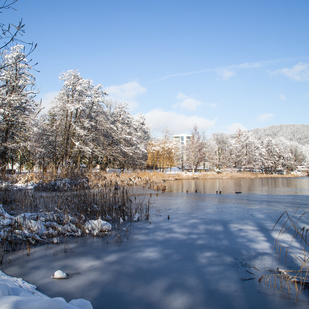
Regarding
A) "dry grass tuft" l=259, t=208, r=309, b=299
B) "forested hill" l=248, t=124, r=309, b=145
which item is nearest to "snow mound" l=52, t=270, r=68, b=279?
"dry grass tuft" l=259, t=208, r=309, b=299

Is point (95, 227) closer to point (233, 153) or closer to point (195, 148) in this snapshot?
point (195, 148)

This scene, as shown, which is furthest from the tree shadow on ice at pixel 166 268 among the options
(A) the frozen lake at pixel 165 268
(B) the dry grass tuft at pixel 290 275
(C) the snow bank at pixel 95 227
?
(C) the snow bank at pixel 95 227

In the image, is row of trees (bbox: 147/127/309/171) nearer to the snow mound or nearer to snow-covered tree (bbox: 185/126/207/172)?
snow-covered tree (bbox: 185/126/207/172)

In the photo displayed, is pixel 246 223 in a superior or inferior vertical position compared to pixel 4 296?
inferior

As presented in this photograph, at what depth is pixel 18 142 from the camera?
13281mm

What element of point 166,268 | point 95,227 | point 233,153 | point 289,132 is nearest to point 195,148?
point 233,153

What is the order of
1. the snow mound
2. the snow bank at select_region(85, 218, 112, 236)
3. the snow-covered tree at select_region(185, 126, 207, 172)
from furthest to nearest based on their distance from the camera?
the snow-covered tree at select_region(185, 126, 207, 172)
the snow bank at select_region(85, 218, 112, 236)
the snow mound

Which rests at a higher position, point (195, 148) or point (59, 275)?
point (195, 148)

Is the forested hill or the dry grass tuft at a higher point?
the forested hill

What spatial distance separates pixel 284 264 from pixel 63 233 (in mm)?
3478

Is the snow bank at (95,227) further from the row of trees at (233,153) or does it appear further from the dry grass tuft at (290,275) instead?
the row of trees at (233,153)

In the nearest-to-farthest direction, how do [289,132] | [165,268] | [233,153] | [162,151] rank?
[165,268], [162,151], [233,153], [289,132]

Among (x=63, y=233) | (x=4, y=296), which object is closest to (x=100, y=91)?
(x=63, y=233)

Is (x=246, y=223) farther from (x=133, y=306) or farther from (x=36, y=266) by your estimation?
(x=36, y=266)
